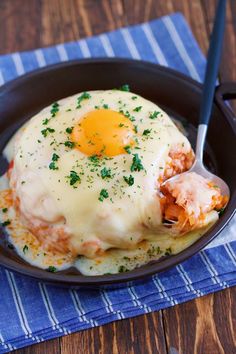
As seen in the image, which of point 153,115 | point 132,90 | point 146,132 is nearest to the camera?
point 146,132

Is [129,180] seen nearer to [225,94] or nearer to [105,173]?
[105,173]

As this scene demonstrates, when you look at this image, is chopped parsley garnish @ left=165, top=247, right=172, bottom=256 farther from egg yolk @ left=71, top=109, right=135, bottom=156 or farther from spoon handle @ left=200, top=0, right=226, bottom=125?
spoon handle @ left=200, top=0, right=226, bottom=125

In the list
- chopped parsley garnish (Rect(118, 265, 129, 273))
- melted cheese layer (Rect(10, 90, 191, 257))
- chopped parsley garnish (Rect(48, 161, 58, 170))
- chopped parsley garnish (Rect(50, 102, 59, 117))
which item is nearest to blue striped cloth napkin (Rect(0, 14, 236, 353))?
chopped parsley garnish (Rect(118, 265, 129, 273))

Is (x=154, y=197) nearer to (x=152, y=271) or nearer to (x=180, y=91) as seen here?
(x=152, y=271)

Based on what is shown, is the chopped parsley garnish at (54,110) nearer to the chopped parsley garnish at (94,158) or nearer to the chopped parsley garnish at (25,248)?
the chopped parsley garnish at (94,158)

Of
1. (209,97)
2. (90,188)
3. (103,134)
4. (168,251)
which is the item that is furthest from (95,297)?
(209,97)


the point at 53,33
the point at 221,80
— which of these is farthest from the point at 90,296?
the point at 53,33
